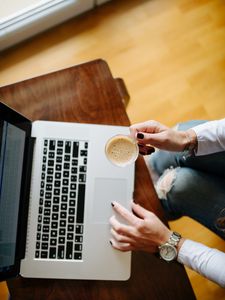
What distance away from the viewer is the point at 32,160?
36.5 inches

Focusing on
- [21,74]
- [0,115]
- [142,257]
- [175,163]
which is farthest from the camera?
[21,74]

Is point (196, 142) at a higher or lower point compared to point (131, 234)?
higher

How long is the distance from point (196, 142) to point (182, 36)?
95cm

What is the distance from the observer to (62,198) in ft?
2.99

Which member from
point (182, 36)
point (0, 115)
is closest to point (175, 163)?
point (0, 115)

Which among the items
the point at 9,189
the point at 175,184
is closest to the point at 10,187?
the point at 9,189

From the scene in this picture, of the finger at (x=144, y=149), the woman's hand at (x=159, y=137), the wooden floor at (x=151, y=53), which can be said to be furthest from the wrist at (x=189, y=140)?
the wooden floor at (x=151, y=53)

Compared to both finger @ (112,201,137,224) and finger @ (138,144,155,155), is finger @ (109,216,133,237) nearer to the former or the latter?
finger @ (112,201,137,224)

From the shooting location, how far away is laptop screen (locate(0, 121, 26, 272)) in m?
0.80

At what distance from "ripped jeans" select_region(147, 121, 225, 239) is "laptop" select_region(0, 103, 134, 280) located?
203 millimetres

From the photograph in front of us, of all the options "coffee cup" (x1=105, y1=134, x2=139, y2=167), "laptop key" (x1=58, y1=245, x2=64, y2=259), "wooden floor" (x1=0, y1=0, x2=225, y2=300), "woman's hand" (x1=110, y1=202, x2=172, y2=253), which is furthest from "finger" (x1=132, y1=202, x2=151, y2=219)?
"wooden floor" (x1=0, y1=0, x2=225, y2=300)

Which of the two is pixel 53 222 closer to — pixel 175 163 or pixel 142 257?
pixel 142 257

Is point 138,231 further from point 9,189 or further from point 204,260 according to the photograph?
point 9,189

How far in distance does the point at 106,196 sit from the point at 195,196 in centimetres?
29
